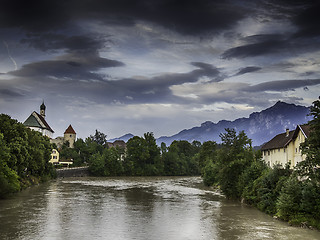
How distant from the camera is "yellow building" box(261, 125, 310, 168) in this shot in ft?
146

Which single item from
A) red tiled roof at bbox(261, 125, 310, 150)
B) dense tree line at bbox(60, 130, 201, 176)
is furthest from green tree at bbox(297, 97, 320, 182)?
dense tree line at bbox(60, 130, 201, 176)

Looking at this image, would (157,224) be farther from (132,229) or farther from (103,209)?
(103,209)

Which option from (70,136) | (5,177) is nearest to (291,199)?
(5,177)

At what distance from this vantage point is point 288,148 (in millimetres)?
49375

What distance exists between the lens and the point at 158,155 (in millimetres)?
132750

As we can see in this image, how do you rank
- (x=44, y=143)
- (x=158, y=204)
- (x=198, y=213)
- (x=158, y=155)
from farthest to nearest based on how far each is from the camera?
(x=158, y=155) < (x=44, y=143) < (x=158, y=204) < (x=198, y=213)

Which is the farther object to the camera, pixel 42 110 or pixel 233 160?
pixel 42 110

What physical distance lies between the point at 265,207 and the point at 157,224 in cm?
1373

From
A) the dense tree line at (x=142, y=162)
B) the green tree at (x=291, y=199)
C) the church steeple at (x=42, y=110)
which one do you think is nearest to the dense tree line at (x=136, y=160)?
the dense tree line at (x=142, y=162)

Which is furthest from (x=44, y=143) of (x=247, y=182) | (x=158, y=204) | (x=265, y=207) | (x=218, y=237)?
(x=218, y=237)

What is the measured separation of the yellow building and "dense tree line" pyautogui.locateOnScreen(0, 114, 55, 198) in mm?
36078

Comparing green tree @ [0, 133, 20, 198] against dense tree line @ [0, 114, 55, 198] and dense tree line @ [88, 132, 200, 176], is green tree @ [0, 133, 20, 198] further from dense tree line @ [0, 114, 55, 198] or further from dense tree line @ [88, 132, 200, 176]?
dense tree line @ [88, 132, 200, 176]

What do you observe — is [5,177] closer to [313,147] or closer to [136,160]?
[313,147]

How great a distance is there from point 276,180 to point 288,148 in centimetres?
1402
